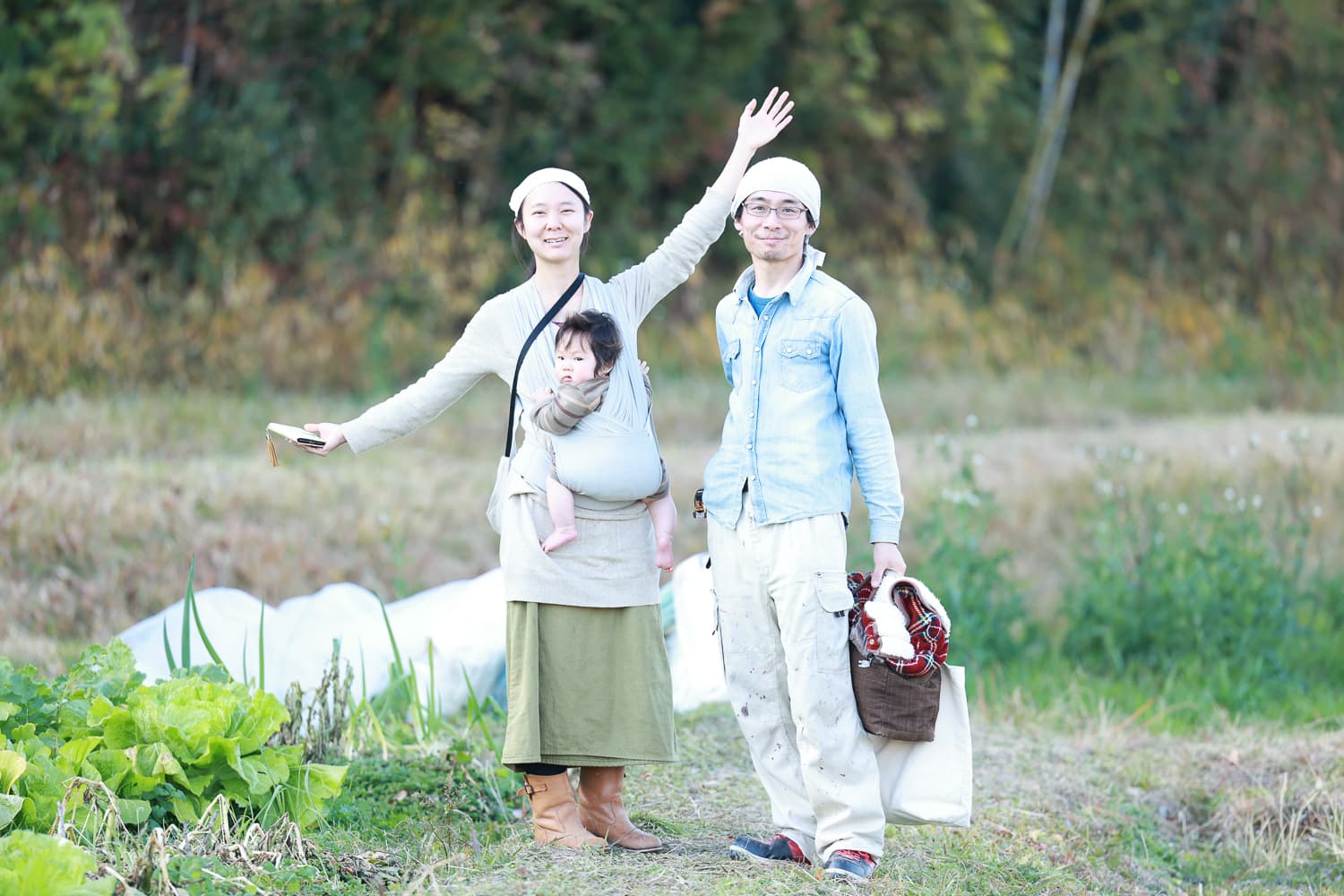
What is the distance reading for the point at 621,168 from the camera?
Result: 1241cm

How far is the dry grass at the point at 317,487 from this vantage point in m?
6.07

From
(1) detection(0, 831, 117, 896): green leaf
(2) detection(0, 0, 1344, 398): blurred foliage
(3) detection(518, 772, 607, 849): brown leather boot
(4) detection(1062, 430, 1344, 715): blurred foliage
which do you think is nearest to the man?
(3) detection(518, 772, 607, 849): brown leather boot

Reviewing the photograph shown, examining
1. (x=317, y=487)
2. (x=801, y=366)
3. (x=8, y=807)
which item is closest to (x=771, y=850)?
(x=801, y=366)

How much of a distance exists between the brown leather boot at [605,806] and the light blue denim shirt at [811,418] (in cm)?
70

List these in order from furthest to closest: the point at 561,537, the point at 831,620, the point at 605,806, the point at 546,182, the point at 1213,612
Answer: the point at 1213,612 → the point at 605,806 → the point at 546,182 → the point at 561,537 → the point at 831,620

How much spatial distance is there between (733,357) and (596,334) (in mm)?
325

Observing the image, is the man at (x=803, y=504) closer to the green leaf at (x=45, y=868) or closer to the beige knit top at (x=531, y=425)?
the beige knit top at (x=531, y=425)

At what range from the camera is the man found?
3258 mm

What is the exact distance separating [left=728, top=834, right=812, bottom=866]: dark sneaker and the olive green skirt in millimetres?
280

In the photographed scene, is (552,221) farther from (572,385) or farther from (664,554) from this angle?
(664,554)

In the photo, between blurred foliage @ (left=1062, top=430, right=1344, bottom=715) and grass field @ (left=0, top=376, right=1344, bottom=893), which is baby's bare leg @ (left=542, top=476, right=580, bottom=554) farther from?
blurred foliage @ (left=1062, top=430, right=1344, bottom=715)

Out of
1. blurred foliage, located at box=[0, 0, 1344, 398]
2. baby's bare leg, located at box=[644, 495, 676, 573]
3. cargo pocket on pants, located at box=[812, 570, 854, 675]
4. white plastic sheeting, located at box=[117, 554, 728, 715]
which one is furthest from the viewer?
blurred foliage, located at box=[0, 0, 1344, 398]

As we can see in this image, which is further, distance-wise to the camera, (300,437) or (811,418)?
(300,437)

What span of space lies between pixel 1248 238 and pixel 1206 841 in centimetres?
959
